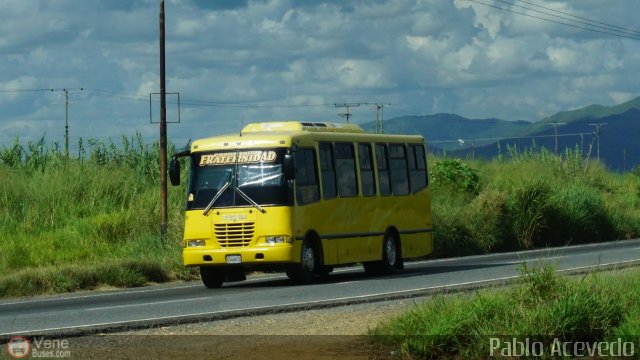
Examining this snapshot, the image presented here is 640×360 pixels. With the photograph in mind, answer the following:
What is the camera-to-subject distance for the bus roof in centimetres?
2503

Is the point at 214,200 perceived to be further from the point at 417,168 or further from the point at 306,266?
the point at 417,168

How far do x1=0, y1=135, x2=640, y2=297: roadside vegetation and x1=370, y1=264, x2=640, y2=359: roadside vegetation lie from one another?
517 inches

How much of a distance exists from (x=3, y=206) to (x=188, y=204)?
13.6m

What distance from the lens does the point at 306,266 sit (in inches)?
981

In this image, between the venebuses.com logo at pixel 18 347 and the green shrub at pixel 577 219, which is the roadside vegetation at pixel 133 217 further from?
the venebuses.com logo at pixel 18 347

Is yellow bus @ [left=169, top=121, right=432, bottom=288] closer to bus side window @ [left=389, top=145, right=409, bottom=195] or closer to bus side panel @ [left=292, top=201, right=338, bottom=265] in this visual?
bus side panel @ [left=292, top=201, right=338, bottom=265]

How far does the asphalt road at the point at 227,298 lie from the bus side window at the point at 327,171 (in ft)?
5.63

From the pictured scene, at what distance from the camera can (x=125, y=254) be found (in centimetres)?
3119

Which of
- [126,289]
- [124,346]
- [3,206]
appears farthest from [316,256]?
[3,206]

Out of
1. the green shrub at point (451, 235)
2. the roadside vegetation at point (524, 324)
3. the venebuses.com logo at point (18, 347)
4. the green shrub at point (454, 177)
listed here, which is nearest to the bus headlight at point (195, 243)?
the venebuses.com logo at point (18, 347)

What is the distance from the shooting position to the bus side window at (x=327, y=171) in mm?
26062

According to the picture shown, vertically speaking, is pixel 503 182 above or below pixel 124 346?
above

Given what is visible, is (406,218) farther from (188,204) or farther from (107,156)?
(107,156)

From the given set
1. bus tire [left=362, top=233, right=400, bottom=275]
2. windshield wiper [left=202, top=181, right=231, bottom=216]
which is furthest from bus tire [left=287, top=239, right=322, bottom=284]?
bus tire [left=362, top=233, right=400, bottom=275]
